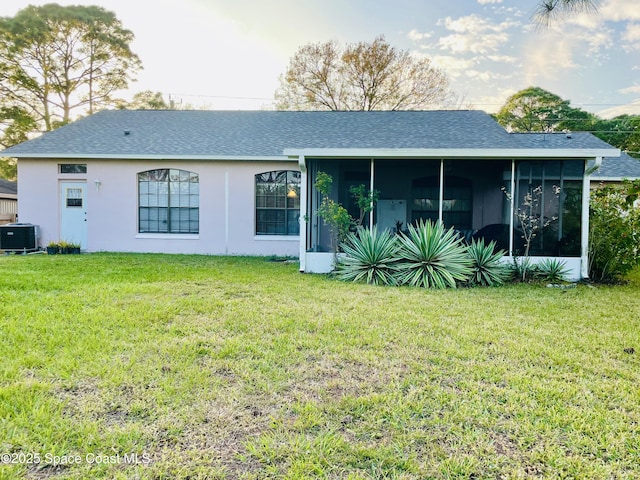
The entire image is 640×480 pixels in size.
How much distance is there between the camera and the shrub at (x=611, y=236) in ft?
25.7

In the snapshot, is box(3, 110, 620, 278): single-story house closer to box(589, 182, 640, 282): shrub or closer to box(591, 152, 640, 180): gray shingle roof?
box(591, 152, 640, 180): gray shingle roof

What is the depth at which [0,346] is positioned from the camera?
12.4 ft

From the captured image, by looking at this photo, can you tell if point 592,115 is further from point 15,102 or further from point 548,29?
point 15,102

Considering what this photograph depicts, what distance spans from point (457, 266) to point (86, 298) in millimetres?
6462

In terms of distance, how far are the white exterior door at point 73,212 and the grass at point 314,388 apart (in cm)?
699

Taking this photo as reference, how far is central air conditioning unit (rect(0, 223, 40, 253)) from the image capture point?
37.3 feet

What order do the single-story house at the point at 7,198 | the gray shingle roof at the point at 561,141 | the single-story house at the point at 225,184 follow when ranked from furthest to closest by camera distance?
1. the single-story house at the point at 7,198
2. the gray shingle roof at the point at 561,141
3. the single-story house at the point at 225,184

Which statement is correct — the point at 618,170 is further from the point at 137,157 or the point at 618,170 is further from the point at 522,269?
the point at 137,157

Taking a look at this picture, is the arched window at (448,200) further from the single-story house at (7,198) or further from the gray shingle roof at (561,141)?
the single-story house at (7,198)

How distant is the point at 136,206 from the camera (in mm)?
11992

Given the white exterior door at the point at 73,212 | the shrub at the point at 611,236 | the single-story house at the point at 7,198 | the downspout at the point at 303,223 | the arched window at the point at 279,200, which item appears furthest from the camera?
the single-story house at the point at 7,198

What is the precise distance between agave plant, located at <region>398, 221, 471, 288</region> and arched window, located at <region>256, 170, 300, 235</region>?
190 inches

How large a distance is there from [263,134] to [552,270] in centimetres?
943

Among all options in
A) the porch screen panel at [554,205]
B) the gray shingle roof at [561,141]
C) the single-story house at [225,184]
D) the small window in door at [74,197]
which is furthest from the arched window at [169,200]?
the gray shingle roof at [561,141]
